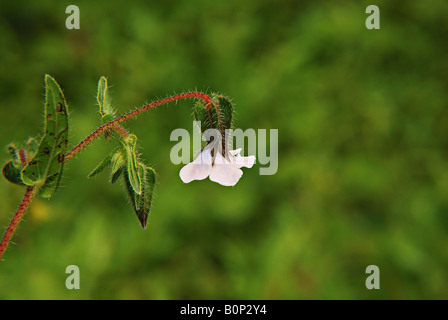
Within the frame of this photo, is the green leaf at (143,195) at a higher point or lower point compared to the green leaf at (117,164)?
lower

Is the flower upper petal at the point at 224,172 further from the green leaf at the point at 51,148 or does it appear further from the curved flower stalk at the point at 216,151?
the green leaf at the point at 51,148

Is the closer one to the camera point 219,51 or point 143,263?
point 143,263

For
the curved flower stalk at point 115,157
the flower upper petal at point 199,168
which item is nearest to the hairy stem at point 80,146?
the curved flower stalk at point 115,157

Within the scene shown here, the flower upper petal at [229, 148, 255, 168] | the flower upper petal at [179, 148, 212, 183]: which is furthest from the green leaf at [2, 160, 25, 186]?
the flower upper petal at [229, 148, 255, 168]

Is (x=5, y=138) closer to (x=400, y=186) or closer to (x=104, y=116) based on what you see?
(x=104, y=116)

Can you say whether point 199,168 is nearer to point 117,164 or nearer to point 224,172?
point 224,172

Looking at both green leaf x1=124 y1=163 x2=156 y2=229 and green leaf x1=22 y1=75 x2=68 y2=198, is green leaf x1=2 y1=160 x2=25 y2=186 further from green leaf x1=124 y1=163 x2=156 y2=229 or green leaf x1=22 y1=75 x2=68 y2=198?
green leaf x1=124 y1=163 x2=156 y2=229
